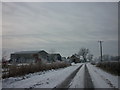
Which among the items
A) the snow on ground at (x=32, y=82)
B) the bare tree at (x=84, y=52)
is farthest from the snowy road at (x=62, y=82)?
the bare tree at (x=84, y=52)

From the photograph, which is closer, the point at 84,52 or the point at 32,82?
the point at 32,82

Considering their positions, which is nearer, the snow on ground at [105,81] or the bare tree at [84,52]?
the snow on ground at [105,81]

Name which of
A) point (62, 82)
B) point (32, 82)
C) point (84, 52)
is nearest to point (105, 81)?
point (62, 82)

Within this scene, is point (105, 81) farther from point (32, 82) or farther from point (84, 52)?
point (84, 52)

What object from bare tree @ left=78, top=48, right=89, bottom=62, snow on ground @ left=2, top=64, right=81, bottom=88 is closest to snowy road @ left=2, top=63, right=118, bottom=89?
snow on ground @ left=2, top=64, right=81, bottom=88

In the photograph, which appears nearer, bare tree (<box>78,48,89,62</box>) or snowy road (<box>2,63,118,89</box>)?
snowy road (<box>2,63,118,89</box>)

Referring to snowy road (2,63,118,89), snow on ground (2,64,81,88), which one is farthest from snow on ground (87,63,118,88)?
snow on ground (2,64,81,88)

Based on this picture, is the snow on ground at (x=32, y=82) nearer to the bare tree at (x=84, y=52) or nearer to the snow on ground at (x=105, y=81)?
the snow on ground at (x=105, y=81)

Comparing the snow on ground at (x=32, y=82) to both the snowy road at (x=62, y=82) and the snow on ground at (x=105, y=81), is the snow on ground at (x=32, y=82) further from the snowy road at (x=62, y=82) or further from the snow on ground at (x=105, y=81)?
the snow on ground at (x=105, y=81)

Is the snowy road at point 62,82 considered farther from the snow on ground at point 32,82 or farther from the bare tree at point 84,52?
the bare tree at point 84,52

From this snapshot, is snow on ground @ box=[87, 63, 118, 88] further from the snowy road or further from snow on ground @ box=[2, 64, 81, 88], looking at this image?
snow on ground @ box=[2, 64, 81, 88]

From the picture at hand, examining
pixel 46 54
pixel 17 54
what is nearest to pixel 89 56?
pixel 46 54

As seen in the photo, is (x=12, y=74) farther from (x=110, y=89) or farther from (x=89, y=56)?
(x=89, y=56)

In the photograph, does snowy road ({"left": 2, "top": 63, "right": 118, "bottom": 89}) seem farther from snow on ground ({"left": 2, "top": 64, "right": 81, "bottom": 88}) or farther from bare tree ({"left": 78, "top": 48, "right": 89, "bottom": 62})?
bare tree ({"left": 78, "top": 48, "right": 89, "bottom": 62})
